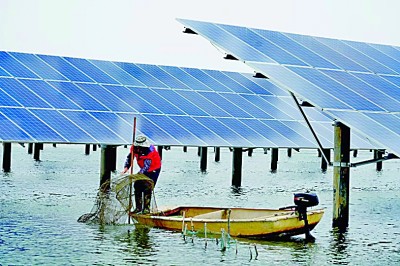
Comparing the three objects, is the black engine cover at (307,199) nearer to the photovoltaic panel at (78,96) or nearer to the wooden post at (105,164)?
the wooden post at (105,164)

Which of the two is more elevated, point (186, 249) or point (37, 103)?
point (37, 103)

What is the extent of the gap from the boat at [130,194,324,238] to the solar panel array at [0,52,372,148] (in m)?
8.19

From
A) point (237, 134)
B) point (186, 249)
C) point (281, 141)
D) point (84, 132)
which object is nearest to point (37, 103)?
point (84, 132)

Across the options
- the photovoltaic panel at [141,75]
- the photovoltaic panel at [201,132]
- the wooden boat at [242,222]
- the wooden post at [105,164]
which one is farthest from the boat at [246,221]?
the photovoltaic panel at [141,75]

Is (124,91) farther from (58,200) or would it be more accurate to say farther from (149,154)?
(149,154)

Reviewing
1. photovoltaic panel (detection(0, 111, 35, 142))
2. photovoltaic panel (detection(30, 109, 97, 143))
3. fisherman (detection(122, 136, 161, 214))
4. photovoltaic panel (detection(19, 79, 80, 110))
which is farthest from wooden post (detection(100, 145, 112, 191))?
fisherman (detection(122, 136, 161, 214))

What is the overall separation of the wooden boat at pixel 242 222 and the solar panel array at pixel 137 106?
26.5ft

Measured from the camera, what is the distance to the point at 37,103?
3194cm

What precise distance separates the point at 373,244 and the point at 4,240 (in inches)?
328

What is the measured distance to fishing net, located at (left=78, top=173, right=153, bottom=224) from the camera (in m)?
22.0

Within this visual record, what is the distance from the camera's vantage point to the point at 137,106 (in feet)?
114

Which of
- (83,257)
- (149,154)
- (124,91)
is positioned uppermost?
(124,91)

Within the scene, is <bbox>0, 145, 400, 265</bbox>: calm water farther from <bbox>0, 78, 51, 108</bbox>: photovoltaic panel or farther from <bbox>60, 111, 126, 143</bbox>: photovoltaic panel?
<bbox>0, 78, 51, 108</bbox>: photovoltaic panel

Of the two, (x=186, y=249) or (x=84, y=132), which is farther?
(x=84, y=132)
